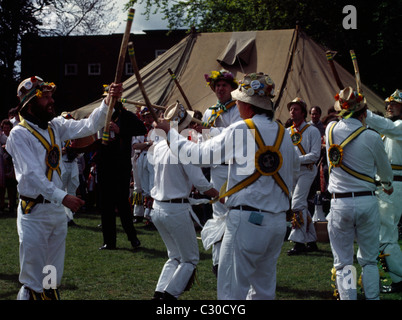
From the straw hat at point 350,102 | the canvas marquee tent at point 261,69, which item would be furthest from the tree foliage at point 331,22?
the straw hat at point 350,102

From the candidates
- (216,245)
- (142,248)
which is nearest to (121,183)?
(142,248)

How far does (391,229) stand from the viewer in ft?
23.0

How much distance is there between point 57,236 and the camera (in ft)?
16.3

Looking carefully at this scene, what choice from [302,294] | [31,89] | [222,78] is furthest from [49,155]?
[302,294]

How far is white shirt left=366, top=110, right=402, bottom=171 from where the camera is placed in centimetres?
655

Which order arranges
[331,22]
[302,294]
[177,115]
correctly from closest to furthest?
[177,115], [302,294], [331,22]

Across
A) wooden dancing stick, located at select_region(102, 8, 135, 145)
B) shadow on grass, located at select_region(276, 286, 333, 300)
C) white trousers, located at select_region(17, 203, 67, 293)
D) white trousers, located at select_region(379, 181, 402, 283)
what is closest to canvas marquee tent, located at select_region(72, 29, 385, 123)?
white trousers, located at select_region(379, 181, 402, 283)

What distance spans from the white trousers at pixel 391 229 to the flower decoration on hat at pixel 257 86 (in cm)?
317

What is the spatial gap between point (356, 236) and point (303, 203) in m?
3.27

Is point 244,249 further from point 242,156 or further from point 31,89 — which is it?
point 31,89

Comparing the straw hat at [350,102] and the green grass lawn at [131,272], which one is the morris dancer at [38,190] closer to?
the green grass lawn at [131,272]

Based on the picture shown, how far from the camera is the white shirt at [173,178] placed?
5.88m

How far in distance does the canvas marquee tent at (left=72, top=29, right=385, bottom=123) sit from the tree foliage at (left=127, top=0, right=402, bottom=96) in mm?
3226
